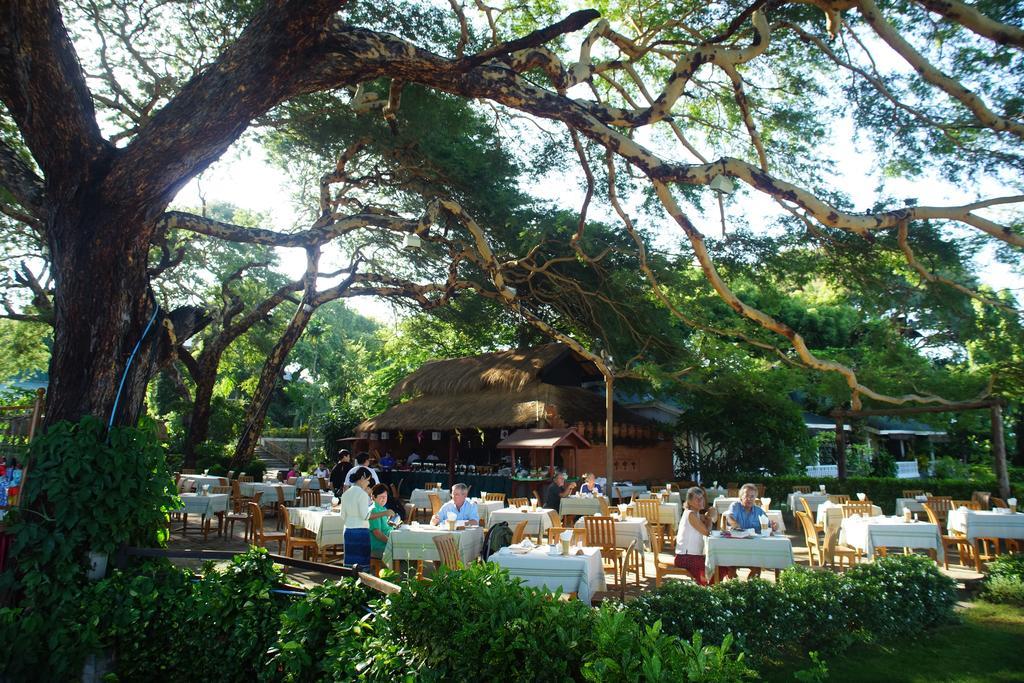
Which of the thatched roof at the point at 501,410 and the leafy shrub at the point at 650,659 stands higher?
the thatched roof at the point at 501,410

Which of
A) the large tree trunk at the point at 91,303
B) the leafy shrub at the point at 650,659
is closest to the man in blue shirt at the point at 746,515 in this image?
the leafy shrub at the point at 650,659

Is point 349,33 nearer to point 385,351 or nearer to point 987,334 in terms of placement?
point 987,334

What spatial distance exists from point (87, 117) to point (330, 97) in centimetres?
727

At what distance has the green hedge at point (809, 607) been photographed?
5.34 meters

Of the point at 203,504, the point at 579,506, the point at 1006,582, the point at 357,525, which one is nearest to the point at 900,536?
the point at 1006,582

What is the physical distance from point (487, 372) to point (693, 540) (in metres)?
15.1

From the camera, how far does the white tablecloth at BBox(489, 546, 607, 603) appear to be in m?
5.95

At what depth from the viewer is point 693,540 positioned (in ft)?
23.9

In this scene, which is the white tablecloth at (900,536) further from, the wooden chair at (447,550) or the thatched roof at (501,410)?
the thatched roof at (501,410)

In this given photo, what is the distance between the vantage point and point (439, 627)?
3.58 meters

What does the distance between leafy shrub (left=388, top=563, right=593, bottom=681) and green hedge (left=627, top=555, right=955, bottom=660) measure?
5.23 feet

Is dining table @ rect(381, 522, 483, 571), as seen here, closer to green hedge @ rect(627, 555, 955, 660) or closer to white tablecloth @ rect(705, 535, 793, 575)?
green hedge @ rect(627, 555, 955, 660)

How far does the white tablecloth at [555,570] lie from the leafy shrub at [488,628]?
85.7 inches

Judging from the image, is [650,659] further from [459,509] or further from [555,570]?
[459,509]
